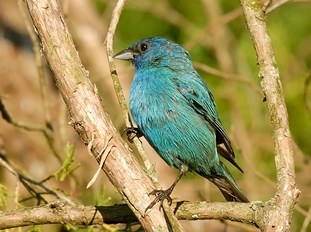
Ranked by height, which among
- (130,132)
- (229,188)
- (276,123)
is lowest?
(276,123)

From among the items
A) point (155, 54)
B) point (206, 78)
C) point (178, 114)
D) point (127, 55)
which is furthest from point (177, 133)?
point (206, 78)

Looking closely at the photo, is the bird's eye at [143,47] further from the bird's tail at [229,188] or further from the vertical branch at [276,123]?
the vertical branch at [276,123]

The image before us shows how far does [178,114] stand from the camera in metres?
4.87

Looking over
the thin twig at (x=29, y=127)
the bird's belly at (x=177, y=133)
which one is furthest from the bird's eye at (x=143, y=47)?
the thin twig at (x=29, y=127)

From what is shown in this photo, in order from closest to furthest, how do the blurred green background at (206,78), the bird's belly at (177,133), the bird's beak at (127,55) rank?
1. the bird's belly at (177,133)
2. the bird's beak at (127,55)
3. the blurred green background at (206,78)

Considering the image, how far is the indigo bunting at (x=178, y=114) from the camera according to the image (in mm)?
4754

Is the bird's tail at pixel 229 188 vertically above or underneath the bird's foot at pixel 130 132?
above

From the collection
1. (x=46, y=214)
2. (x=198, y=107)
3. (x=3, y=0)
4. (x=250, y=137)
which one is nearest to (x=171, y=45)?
(x=198, y=107)

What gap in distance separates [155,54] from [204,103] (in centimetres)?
45

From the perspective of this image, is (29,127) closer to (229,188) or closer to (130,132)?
(130,132)

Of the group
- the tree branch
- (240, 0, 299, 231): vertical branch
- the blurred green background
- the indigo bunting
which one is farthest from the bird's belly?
the blurred green background

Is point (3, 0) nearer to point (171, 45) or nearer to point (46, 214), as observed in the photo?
point (171, 45)

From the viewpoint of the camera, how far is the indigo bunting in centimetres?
475

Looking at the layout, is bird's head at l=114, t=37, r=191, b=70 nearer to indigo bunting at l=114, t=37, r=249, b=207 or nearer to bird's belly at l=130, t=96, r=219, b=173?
indigo bunting at l=114, t=37, r=249, b=207
